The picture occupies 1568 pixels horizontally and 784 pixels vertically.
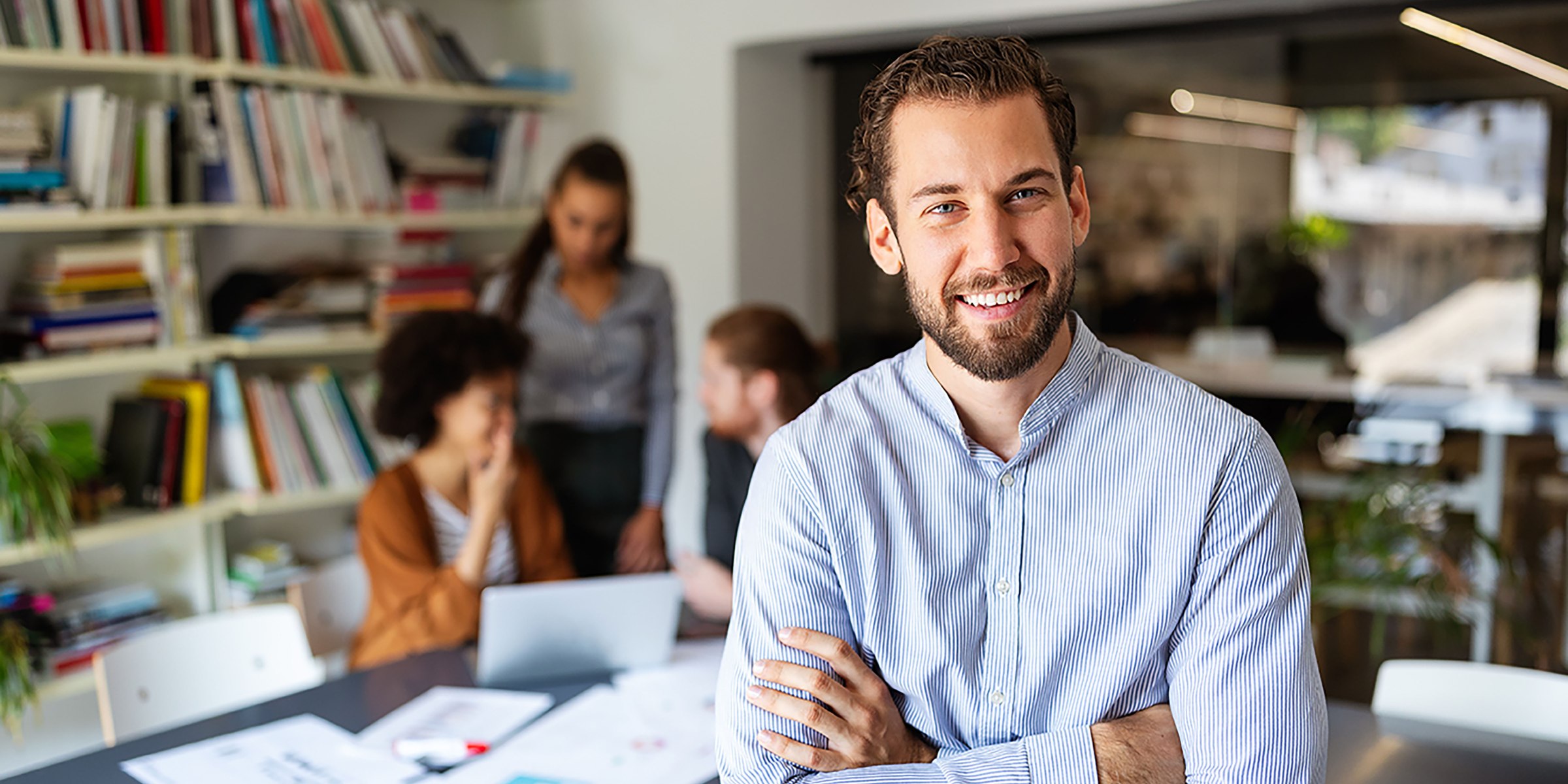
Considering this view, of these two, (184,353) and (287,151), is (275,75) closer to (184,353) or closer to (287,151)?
(287,151)

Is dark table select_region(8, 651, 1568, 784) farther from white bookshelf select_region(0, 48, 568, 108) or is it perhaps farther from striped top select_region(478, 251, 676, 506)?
white bookshelf select_region(0, 48, 568, 108)

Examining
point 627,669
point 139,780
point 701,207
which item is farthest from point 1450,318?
point 139,780

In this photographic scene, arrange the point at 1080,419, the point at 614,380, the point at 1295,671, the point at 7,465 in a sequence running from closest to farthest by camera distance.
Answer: the point at 1295,671
the point at 1080,419
the point at 7,465
the point at 614,380

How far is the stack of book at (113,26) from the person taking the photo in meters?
2.98

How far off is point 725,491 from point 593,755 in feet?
3.07

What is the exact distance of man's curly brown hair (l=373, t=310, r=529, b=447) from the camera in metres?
2.69

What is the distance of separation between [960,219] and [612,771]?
98 cm

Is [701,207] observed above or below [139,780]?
above

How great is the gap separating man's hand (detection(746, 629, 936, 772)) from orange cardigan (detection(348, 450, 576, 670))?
3.87 feet

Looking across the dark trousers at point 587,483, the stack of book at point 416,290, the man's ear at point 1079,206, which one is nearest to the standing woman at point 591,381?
the dark trousers at point 587,483

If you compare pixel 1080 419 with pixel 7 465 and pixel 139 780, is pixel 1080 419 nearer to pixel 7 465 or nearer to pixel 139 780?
pixel 139 780

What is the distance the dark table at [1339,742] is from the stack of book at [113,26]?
1885mm

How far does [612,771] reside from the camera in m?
1.81

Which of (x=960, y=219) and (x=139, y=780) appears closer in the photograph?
(x=960, y=219)
